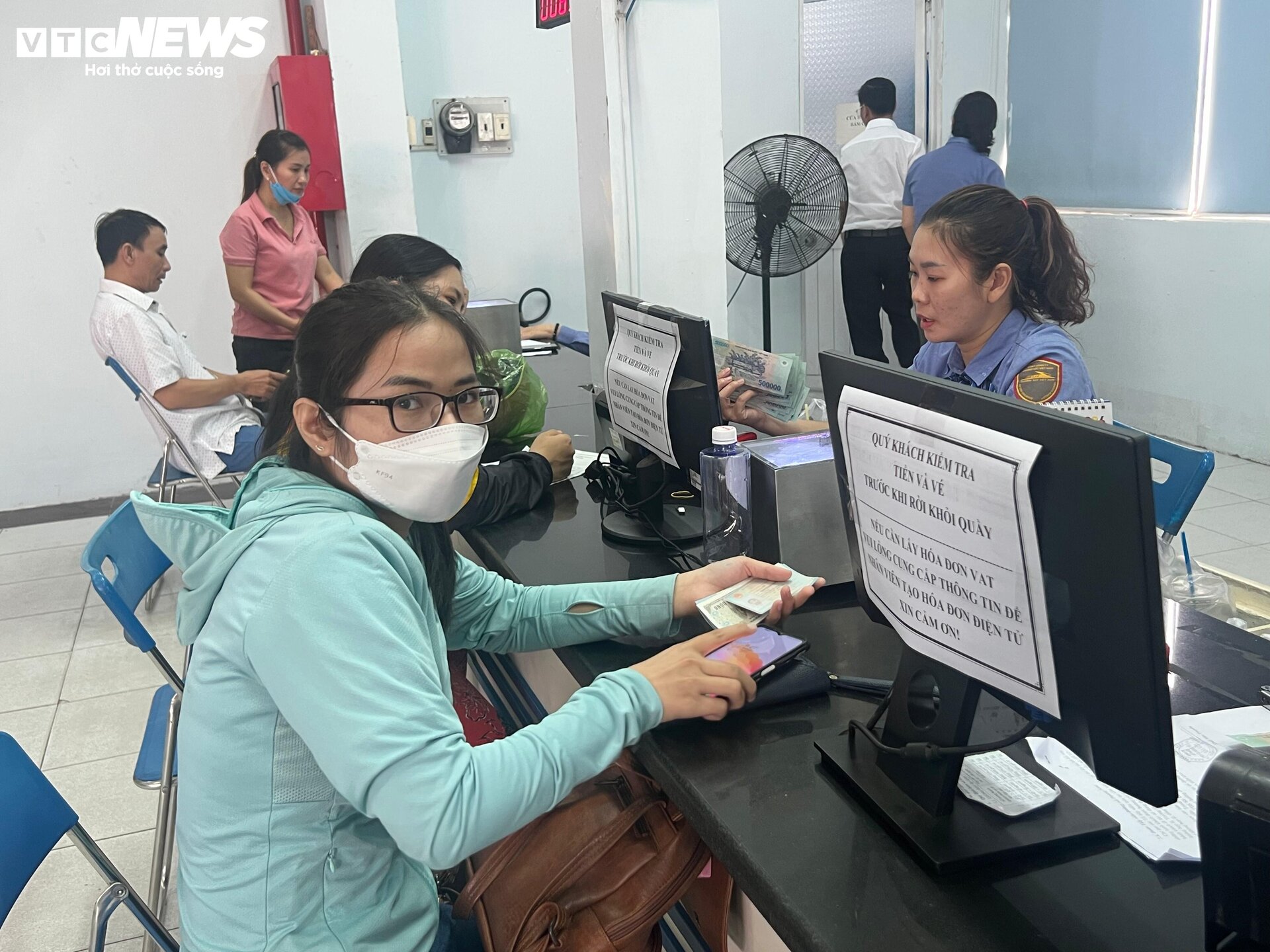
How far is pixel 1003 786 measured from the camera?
0.94m

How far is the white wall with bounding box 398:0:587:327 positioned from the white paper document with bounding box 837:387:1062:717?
4.00 m

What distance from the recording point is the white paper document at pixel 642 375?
5.50ft

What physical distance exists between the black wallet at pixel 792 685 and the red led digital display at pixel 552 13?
2111 millimetres

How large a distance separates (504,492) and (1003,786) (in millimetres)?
1111

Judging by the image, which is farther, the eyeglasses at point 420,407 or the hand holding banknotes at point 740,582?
the hand holding banknotes at point 740,582

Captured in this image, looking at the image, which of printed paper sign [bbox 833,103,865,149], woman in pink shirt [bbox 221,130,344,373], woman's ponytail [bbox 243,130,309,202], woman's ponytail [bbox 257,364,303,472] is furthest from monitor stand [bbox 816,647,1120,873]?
printed paper sign [bbox 833,103,865,149]

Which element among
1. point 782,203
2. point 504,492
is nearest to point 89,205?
point 782,203

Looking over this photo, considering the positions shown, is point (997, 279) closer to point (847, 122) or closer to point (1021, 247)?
point (1021, 247)

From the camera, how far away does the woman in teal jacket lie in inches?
35.5

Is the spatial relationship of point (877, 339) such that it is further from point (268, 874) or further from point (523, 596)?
point (268, 874)

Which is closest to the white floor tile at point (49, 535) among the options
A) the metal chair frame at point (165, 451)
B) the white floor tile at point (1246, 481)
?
the metal chair frame at point (165, 451)

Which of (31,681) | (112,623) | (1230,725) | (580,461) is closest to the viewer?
(1230,725)

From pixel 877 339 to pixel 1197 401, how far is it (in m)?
1.53

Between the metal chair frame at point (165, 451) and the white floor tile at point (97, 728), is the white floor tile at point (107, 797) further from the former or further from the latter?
the metal chair frame at point (165, 451)
